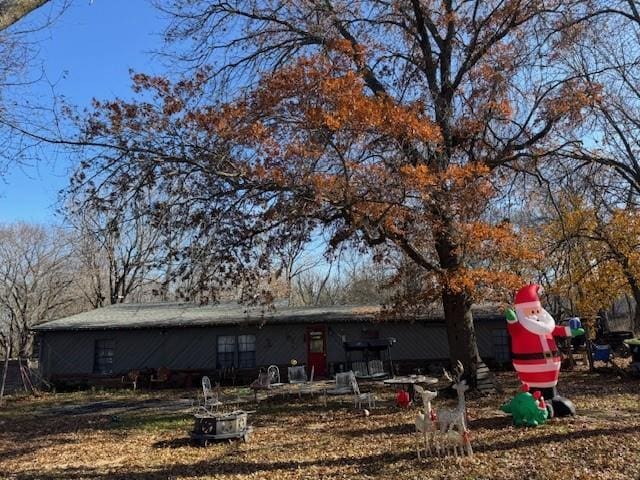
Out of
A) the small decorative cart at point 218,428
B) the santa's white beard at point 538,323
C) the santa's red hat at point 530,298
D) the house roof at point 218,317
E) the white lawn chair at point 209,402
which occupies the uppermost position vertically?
the house roof at point 218,317

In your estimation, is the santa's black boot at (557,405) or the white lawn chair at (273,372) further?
the white lawn chair at (273,372)

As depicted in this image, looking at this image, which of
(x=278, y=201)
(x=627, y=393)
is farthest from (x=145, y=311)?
(x=627, y=393)

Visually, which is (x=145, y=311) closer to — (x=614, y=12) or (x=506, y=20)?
(x=506, y=20)

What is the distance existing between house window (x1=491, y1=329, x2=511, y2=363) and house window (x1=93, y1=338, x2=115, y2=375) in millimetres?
16845

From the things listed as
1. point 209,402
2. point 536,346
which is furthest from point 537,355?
point 209,402

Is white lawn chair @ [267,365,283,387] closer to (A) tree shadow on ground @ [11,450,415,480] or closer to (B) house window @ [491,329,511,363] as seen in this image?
(A) tree shadow on ground @ [11,450,415,480]

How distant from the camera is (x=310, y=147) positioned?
11.1 metres

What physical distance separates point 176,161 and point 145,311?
2021cm

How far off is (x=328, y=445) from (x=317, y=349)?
47.6 ft

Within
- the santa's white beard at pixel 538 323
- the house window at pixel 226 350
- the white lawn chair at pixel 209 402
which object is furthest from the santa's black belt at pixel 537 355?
the house window at pixel 226 350

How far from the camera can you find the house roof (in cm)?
2388

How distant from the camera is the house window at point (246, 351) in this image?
24.6 m

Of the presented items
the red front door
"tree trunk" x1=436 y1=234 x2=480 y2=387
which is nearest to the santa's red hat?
"tree trunk" x1=436 y1=234 x2=480 y2=387

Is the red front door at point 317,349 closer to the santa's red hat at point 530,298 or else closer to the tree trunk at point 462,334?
the tree trunk at point 462,334
